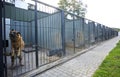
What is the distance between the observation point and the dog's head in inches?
239

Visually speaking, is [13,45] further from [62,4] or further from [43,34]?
[62,4]

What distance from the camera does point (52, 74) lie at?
21.0ft

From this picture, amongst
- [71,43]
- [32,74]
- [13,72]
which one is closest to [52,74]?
[32,74]

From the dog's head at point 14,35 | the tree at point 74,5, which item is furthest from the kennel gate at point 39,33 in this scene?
the tree at point 74,5

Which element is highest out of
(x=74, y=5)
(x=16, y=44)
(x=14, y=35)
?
(x=74, y=5)

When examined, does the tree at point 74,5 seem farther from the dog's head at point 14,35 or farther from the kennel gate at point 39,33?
the dog's head at point 14,35

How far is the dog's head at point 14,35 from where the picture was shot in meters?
6.07

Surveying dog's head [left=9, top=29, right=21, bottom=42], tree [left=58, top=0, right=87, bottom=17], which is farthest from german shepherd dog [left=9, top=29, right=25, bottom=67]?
tree [left=58, top=0, right=87, bottom=17]

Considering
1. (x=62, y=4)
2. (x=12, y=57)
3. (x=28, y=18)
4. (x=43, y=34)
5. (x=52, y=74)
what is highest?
(x=62, y=4)

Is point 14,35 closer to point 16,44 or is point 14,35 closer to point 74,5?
point 16,44

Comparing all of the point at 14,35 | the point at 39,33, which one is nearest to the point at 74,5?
the point at 39,33

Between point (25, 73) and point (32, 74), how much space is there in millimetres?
247

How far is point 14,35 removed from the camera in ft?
20.4

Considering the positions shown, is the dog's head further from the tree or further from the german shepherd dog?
the tree
